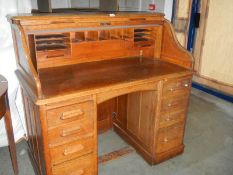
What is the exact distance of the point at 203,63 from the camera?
386 cm

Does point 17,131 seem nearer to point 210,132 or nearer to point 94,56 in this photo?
point 94,56

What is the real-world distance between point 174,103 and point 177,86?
6.1 inches

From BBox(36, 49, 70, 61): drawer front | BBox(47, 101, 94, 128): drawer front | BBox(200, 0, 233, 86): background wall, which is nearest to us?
BBox(47, 101, 94, 128): drawer front

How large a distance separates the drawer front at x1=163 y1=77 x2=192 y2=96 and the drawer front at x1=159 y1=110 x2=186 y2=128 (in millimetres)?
188

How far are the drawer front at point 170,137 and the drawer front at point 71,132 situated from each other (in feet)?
2.36

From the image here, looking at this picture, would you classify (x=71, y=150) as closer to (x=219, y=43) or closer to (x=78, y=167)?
(x=78, y=167)

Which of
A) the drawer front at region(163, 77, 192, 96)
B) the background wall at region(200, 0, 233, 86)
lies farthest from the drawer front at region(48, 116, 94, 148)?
the background wall at region(200, 0, 233, 86)

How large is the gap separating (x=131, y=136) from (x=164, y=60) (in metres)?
0.82

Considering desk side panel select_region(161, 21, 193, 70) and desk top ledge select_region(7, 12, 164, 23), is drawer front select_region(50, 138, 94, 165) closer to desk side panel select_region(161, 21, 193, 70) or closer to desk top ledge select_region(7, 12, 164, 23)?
desk top ledge select_region(7, 12, 164, 23)

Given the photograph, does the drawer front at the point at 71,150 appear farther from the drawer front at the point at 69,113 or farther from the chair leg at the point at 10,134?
the chair leg at the point at 10,134

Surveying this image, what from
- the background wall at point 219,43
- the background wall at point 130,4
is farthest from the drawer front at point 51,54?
the background wall at point 219,43

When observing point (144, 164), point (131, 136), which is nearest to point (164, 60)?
point (131, 136)

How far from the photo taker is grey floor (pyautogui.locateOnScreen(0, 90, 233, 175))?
78.9 inches

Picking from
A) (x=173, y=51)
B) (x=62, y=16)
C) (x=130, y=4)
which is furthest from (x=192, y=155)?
(x=130, y=4)
